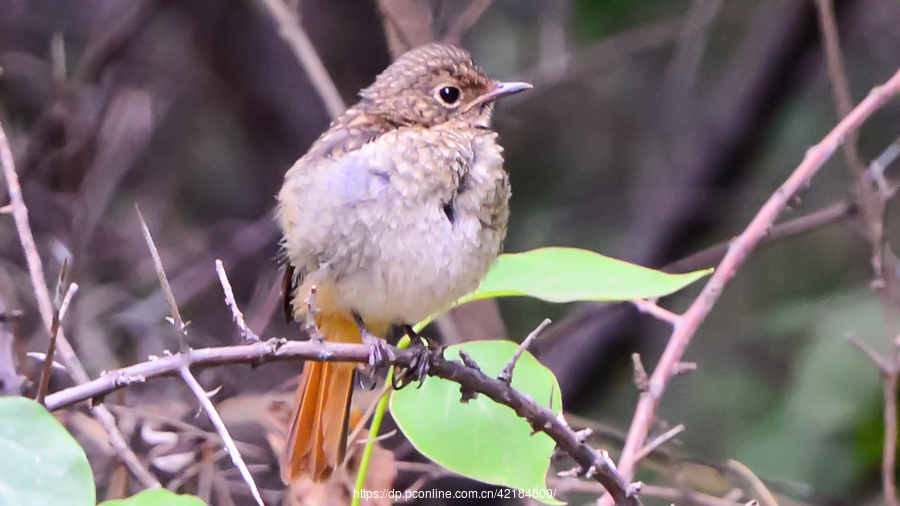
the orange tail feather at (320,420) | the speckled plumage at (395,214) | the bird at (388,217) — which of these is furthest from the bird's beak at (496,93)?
the orange tail feather at (320,420)

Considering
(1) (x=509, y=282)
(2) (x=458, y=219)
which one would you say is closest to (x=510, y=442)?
(1) (x=509, y=282)

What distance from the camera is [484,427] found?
1679 mm

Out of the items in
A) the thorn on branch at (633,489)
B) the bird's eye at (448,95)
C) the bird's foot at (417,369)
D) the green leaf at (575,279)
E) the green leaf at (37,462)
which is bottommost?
the green leaf at (37,462)

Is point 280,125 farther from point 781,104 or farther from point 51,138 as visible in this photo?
point 781,104

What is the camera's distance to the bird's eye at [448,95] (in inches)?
84.2

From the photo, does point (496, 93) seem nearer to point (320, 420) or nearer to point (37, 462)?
point (320, 420)

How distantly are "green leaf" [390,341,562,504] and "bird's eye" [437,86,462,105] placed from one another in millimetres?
621

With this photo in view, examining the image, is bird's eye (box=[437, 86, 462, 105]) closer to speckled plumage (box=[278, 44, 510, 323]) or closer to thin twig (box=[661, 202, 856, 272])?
speckled plumage (box=[278, 44, 510, 323])

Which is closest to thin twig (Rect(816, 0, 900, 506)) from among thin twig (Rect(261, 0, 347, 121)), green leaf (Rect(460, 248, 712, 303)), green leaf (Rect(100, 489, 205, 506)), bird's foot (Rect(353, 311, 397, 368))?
green leaf (Rect(460, 248, 712, 303))

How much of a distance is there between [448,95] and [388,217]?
1.68ft

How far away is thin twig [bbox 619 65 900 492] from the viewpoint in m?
1.73

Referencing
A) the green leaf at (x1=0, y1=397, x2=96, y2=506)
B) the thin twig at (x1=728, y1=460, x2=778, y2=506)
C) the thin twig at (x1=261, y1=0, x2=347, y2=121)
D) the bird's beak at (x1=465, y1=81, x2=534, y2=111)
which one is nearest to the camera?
the green leaf at (x1=0, y1=397, x2=96, y2=506)

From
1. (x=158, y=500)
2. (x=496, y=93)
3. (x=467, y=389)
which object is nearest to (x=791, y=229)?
(x=496, y=93)

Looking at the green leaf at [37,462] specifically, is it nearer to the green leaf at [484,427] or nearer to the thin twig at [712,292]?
the green leaf at [484,427]
